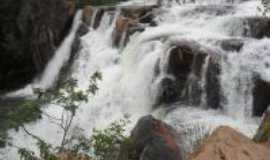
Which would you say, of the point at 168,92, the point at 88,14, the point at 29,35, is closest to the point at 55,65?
the point at 29,35

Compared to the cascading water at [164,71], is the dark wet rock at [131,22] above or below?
above

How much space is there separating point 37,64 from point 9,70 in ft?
3.40

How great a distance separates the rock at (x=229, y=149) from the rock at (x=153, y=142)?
66.6 inches

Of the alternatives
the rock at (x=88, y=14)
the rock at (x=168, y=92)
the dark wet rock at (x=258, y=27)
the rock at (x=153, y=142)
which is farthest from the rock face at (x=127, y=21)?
the rock at (x=153, y=142)

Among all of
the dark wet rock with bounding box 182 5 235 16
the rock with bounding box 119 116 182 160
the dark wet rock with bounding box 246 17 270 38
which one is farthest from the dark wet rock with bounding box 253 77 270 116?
the dark wet rock with bounding box 182 5 235 16

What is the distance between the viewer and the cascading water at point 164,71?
8336mm

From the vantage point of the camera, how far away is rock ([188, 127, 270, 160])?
3.83 metres

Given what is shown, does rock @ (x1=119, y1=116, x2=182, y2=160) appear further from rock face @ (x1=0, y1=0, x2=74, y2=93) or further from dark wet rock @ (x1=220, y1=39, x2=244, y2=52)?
rock face @ (x1=0, y1=0, x2=74, y2=93)

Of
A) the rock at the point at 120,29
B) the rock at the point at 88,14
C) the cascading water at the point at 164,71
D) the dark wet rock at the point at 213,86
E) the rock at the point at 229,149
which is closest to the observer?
the rock at the point at 229,149

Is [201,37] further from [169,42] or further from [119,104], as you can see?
[119,104]

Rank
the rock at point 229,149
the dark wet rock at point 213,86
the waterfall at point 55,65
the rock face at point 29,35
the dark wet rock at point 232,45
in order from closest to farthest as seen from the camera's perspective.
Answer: the rock at point 229,149
the dark wet rock at point 213,86
the dark wet rock at point 232,45
the waterfall at point 55,65
the rock face at point 29,35

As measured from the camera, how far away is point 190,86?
8992mm

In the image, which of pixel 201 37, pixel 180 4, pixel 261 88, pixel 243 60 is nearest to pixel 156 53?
pixel 201 37

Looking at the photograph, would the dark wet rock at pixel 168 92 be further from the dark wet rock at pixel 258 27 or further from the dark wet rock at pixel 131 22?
the dark wet rock at pixel 131 22
